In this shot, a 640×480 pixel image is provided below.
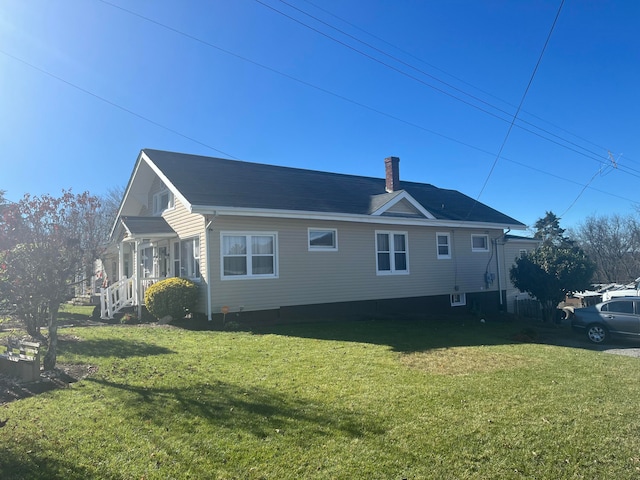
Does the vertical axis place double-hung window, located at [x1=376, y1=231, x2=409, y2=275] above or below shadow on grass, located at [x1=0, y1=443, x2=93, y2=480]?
above

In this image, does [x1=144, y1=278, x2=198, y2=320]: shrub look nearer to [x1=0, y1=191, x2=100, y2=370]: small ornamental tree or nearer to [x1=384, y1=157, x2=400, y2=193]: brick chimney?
[x1=0, y1=191, x2=100, y2=370]: small ornamental tree

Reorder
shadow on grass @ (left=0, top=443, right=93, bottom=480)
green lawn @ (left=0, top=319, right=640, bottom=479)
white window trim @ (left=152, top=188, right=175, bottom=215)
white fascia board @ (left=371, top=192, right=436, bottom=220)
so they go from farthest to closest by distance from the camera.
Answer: white window trim @ (left=152, top=188, right=175, bottom=215), white fascia board @ (left=371, top=192, right=436, bottom=220), green lawn @ (left=0, top=319, right=640, bottom=479), shadow on grass @ (left=0, top=443, right=93, bottom=480)

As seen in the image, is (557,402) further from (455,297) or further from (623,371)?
(455,297)

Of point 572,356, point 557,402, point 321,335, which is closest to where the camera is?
point 557,402

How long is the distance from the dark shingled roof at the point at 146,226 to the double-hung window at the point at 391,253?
7880mm

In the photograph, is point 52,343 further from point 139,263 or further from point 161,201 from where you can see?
point 161,201

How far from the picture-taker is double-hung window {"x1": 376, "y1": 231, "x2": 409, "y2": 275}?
17547 mm

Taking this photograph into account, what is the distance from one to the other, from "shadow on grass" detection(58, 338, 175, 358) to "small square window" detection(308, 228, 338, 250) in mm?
7027

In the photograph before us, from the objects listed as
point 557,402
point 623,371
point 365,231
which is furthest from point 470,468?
point 365,231

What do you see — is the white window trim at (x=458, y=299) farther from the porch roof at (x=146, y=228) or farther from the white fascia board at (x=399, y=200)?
the porch roof at (x=146, y=228)

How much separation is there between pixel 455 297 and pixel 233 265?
11.0 meters

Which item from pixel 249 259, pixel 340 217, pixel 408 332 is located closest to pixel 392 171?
pixel 340 217

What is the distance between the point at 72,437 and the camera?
15.8 ft

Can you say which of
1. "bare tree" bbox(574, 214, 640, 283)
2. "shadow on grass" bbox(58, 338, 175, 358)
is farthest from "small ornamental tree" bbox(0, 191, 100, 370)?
"bare tree" bbox(574, 214, 640, 283)
